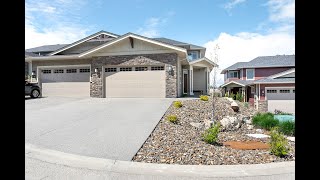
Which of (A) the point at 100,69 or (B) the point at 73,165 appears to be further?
(A) the point at 100,69

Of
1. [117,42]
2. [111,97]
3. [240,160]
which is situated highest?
[117,42]

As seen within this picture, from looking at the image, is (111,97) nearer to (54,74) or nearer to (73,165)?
(54,74)

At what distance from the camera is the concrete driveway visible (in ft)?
19.3

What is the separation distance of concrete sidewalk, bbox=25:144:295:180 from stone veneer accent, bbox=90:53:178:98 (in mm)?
11022

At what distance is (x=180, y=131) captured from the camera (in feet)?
26.5

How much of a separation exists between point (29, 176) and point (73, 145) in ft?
6.53

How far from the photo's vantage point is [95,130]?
771cm

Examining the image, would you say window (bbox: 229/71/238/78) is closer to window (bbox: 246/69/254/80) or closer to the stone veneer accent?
window (bbox: 246/69/254/80)

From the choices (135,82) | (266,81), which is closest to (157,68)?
(135,82)

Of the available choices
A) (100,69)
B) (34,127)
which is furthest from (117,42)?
(34,127)

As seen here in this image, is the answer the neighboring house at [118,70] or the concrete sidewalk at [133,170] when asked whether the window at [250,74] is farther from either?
the concrete sidewalk at [133,170]

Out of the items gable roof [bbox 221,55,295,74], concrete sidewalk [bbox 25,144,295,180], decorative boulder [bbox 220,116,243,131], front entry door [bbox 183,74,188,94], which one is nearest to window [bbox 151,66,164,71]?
front entry door [bbox 183,74,188,94]

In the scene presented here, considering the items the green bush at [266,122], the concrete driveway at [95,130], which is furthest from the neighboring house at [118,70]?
the green bush at [266,122]
